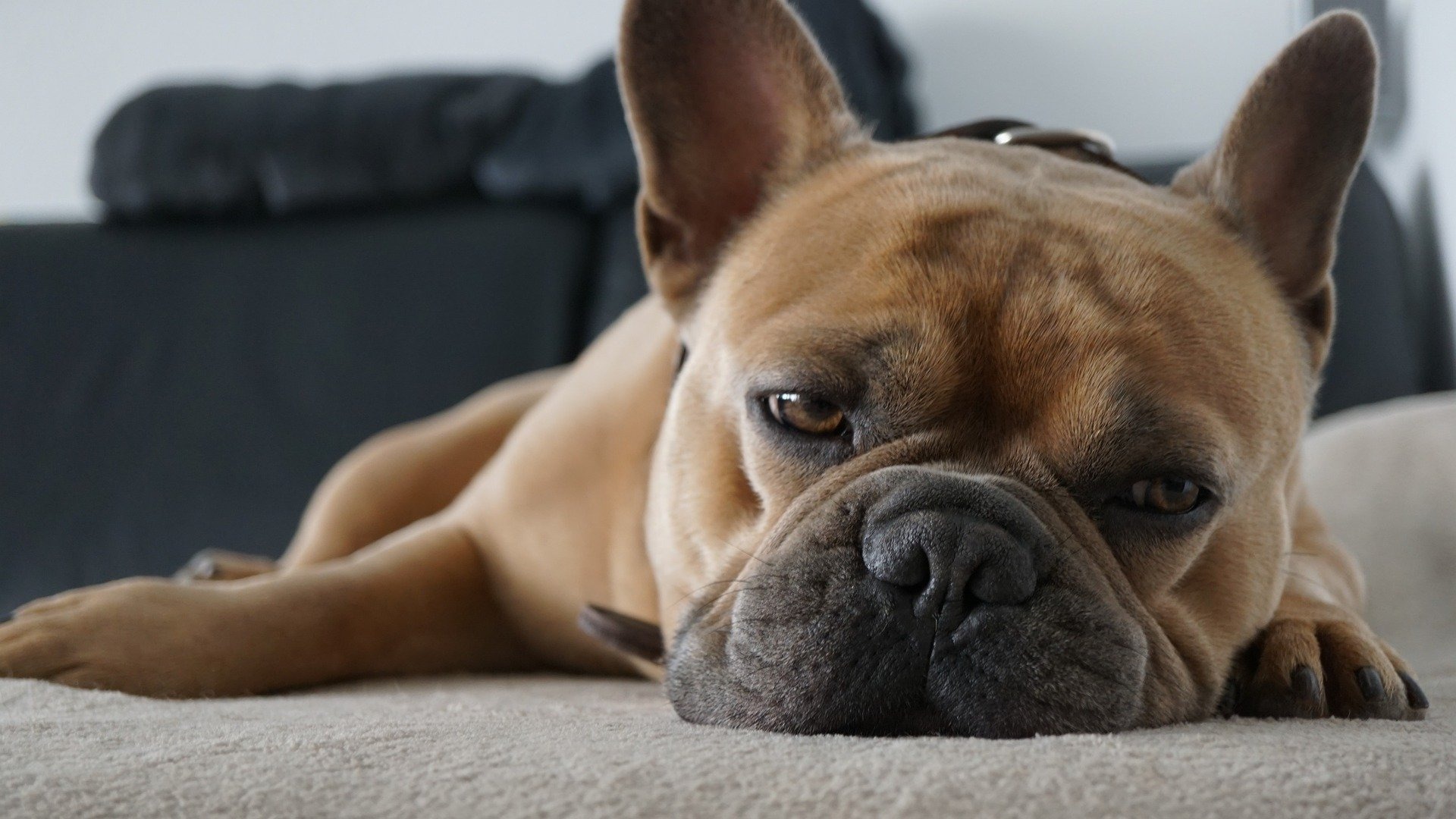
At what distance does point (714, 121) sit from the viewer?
58.9 inches

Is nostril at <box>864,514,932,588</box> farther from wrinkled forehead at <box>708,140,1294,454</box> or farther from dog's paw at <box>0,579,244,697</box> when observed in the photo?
dog's paw at <box>0,579,244,697</box>

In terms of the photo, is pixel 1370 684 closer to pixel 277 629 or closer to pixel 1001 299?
pixel 1001 299

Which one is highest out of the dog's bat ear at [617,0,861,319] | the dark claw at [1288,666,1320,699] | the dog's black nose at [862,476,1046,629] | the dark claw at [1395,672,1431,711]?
the dog's bat ear at [617,0,861,319]

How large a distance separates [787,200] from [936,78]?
2.47 meters

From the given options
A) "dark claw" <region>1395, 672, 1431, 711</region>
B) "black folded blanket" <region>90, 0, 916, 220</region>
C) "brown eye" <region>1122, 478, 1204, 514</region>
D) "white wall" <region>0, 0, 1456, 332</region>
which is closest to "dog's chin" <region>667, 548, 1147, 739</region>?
"brown eye" <region>1122, 478, 1204, 514</region>

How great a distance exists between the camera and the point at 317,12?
4508mm

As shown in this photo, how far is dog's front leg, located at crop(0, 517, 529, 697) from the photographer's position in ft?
4.25

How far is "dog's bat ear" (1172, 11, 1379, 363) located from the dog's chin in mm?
644

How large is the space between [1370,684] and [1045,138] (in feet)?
2.90

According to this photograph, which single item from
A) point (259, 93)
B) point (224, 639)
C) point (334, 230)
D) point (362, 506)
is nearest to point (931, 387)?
point (224, 639)

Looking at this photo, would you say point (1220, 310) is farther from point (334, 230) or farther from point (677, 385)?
point (334, 230)

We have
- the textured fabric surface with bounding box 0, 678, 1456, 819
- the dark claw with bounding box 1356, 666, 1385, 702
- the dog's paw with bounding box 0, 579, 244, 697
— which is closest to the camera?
the textured fabric surface with bounding box 0, 678, 1456, 819

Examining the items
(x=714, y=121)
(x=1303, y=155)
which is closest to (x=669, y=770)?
(x=714, y=121)

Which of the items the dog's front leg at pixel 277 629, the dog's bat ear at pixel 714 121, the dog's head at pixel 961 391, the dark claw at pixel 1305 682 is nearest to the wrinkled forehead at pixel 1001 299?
the dog's head at pixel 961 391
